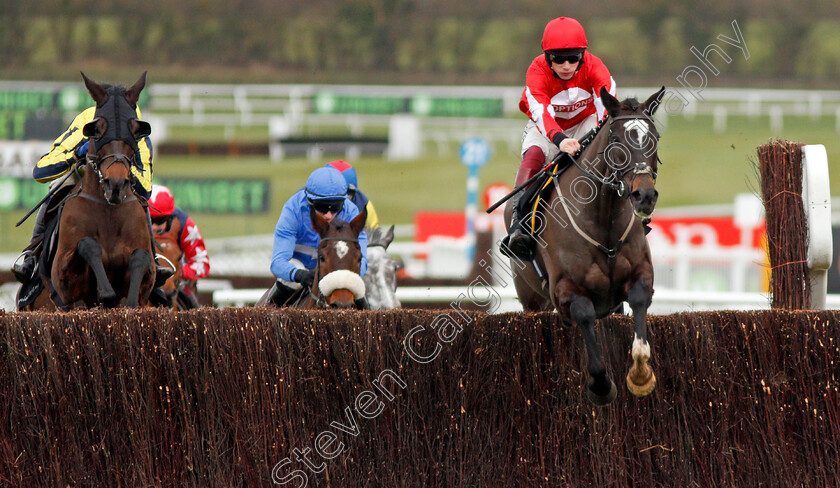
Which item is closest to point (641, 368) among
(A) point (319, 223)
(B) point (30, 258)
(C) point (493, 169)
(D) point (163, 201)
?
(A) point (319, 223)

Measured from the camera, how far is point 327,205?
6.39 meters

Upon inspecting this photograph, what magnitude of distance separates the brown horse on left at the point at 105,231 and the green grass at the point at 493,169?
22.7 metres

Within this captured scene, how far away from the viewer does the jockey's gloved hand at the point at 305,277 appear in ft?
21.0

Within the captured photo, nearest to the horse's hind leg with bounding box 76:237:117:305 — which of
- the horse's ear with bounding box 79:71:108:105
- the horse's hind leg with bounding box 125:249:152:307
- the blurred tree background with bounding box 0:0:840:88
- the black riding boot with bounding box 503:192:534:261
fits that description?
the horse's hind leg with bounding box 125:249:152:307

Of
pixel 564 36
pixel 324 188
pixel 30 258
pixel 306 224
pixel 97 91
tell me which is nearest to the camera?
pixel 564 36

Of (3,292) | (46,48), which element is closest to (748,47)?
(46,48)

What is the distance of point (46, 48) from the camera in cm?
3050

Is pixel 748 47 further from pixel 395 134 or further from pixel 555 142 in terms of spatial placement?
pixel 555 142

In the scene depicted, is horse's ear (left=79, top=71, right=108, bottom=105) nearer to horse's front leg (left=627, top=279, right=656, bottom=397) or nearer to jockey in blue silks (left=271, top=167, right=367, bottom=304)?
jockey in blue silks (left=271, top=167, right=367, bottom=304)

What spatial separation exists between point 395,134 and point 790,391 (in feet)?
92.7

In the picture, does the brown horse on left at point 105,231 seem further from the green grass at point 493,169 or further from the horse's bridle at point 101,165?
the green grass at point 493,169

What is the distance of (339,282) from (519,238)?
100 centimetres

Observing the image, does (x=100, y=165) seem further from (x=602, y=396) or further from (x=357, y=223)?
(x=602, y=396)

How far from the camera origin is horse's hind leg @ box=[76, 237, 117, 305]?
573 centimetres
